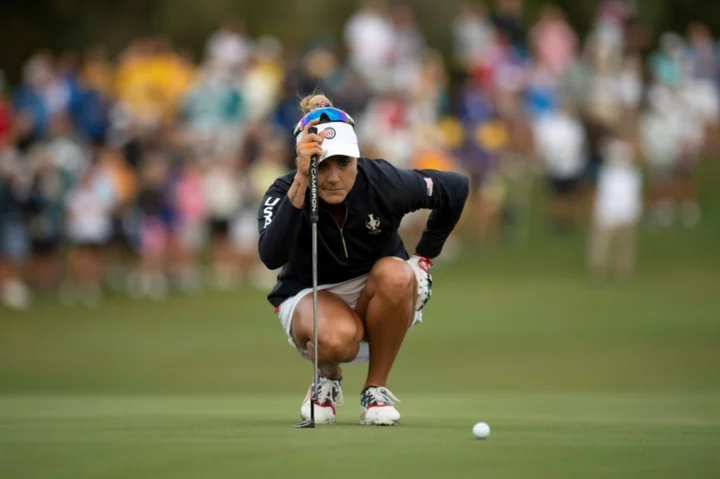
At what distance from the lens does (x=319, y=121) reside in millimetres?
6816

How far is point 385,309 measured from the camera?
23.4 ft

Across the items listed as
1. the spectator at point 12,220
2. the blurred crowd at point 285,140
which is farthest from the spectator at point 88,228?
the spectator at point 12,220

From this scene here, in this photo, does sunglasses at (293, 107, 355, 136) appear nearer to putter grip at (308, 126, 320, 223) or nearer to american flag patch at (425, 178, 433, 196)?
putter grip at (308, 126, 320, 223)

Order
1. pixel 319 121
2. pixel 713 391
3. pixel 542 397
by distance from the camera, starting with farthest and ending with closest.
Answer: pixel 713 391
pixel 542 397
pixel 319 121

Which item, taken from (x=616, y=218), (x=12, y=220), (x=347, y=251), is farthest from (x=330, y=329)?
(x=616, y=218)

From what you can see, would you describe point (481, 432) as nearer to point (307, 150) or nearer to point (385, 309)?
point (385, 309)

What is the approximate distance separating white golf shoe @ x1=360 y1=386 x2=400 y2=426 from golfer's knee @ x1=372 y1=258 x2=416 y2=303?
0.52 metres

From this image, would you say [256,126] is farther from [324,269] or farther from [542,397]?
[324,269]

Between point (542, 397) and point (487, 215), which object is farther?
point (487, 215)

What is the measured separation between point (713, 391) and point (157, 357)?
21.7 ft

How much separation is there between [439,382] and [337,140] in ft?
27.2

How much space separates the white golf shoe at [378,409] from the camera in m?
6.99

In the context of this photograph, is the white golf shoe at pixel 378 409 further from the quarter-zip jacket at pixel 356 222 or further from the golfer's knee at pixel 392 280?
the quarter-zip jacket at pixel 356 222

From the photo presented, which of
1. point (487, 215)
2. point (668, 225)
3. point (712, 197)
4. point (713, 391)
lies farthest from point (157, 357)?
point (712, 197)
